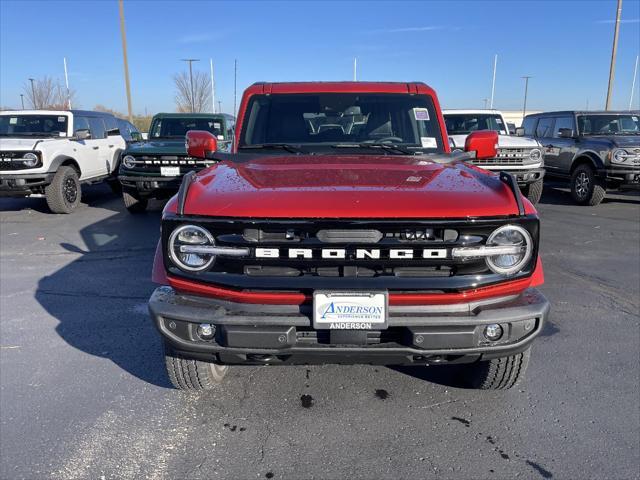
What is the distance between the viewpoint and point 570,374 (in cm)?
329

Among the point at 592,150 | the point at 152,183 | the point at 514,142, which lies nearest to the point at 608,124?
the point at 592,150

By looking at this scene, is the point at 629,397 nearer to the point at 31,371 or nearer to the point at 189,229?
the point at 189,229

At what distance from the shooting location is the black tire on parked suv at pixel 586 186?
9758mm

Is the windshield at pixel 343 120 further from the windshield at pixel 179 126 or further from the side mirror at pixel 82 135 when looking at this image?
the side mirror at pixel 82 135

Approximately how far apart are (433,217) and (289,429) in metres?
1.42

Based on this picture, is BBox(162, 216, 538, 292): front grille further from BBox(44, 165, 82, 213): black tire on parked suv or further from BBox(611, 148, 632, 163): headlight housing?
BBox(611, 148, 632, 163): headlight housing

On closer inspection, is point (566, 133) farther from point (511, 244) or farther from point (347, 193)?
point (347, 193)

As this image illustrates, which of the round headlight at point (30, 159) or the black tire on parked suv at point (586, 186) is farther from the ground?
the round headlight at point (30, 159)

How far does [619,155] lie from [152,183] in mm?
8612

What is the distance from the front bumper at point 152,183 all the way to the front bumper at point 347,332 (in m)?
6.42

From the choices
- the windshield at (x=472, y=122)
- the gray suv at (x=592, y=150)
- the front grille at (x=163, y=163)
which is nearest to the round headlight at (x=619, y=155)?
the gray suv at (x=592, y=150)

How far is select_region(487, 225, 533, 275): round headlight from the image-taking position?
238 centimetres

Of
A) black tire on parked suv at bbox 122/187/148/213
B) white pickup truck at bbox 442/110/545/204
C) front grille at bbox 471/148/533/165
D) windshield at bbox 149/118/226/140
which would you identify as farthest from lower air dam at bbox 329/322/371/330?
windshield at bbox 149/118/226/140

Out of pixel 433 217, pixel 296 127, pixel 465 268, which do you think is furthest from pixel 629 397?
pixel 296 127
